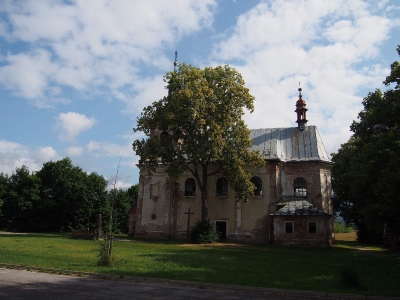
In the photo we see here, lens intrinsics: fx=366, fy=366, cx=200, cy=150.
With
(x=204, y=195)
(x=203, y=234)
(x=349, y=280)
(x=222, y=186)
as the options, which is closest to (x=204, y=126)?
(x=204, y=195)

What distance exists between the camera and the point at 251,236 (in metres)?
32.8

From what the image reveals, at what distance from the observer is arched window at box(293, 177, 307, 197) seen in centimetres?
3375

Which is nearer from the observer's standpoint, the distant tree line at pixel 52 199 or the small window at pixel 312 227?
the small window at pixel 312 227

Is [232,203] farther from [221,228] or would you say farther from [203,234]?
[203,234]

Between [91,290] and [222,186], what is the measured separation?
84.3ft

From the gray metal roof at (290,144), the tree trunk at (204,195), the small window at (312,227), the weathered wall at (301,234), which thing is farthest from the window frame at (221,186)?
the small window at (312,227)

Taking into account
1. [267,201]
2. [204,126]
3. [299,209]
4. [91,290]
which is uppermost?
[204,126]

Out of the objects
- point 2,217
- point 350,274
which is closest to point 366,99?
point 350,274

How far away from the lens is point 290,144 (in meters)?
36.4

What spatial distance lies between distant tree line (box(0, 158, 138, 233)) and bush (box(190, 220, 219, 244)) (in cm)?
2077

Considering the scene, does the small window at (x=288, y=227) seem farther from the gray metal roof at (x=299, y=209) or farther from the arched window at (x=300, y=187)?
the arched window at (x=300, y=187)

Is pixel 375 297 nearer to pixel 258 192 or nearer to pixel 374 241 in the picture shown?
pixel 258 192

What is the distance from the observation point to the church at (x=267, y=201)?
30.6 meters

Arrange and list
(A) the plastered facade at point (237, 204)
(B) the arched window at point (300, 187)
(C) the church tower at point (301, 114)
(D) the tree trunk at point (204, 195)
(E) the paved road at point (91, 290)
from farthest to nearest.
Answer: (C) the church tower at point (301, 114) < (B) the arched window at point (300, 187) < (A) the plastered facade at point (237, 204) < (D) the tree trunk at point (204, 195) < (E) the paved road at point (91, 290)
